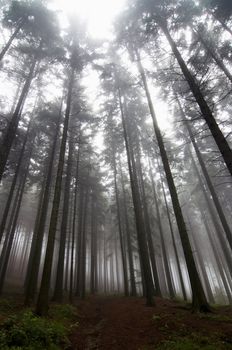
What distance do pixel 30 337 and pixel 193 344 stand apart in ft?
13.4

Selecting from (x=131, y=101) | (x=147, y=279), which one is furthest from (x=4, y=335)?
(x=131, y=101)

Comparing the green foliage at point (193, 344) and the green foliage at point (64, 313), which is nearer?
the green foliage at point (193, 344)

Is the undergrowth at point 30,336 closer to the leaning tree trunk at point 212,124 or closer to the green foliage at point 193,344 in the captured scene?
the green foliage at point 193,344

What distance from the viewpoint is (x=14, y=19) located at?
14664 millimetres

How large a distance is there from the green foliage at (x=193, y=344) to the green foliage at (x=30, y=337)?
2.77m

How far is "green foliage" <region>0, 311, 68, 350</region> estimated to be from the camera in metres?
5.55

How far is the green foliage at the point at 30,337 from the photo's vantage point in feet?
18.2

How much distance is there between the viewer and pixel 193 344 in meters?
5.70

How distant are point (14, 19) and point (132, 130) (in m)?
11.3

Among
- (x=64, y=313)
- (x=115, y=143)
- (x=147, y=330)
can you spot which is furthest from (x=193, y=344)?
(x=115, y=143)

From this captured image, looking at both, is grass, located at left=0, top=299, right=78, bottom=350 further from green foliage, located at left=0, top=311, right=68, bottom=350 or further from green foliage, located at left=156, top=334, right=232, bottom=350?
green foliage, located at left=156, top=334, right=232, bottom=350

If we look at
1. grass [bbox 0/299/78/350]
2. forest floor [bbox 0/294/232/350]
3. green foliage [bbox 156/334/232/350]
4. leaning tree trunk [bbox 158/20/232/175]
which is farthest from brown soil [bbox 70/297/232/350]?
leaning tree trunk [bbox 158/20/232/175]

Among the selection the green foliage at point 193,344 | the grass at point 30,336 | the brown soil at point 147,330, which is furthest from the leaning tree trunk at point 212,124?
the grass at point 30,336

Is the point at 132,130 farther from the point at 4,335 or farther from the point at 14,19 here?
the point at 4,335
